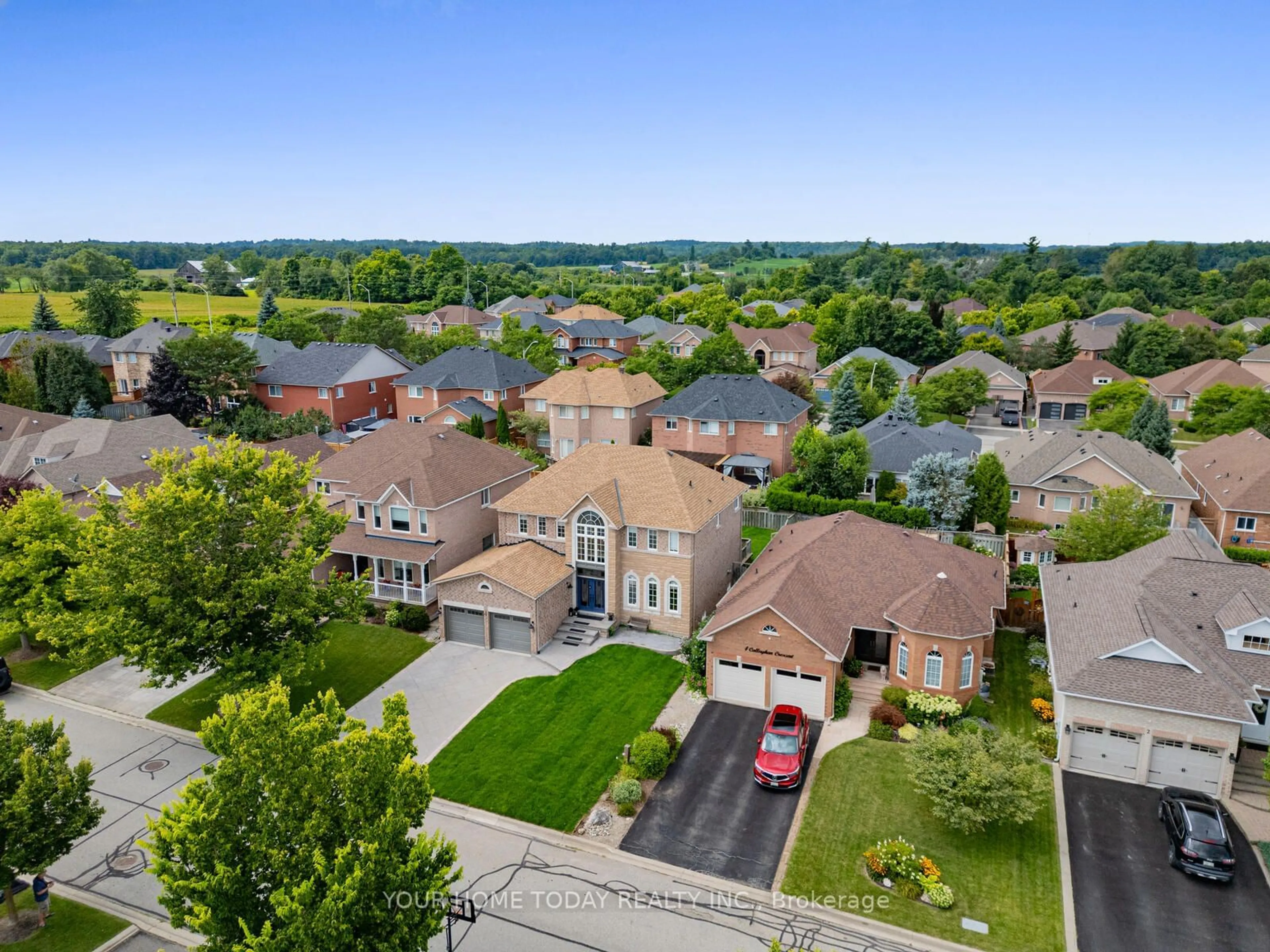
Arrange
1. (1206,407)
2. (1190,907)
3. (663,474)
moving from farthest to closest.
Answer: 1. (1206,407)
2. (663,474)
3. (1190,907)

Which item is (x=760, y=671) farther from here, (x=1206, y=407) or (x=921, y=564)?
(x=1206, y=407)

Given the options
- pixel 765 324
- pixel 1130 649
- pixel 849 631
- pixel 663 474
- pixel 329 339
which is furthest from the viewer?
pixel 765 324

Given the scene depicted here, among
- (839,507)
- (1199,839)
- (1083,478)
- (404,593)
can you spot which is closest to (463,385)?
(404,593)

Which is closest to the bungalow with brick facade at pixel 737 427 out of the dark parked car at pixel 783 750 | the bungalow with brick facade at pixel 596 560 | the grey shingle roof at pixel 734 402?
the grey shingle roof at pixel 734 402

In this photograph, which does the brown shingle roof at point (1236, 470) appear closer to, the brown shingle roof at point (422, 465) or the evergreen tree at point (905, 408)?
the evergreen tree at point (905, 408)

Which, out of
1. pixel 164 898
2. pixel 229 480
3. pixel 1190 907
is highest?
pixel 229 480

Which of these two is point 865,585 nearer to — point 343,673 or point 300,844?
point 343,673

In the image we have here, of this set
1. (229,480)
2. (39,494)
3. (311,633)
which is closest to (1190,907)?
(311,633)
